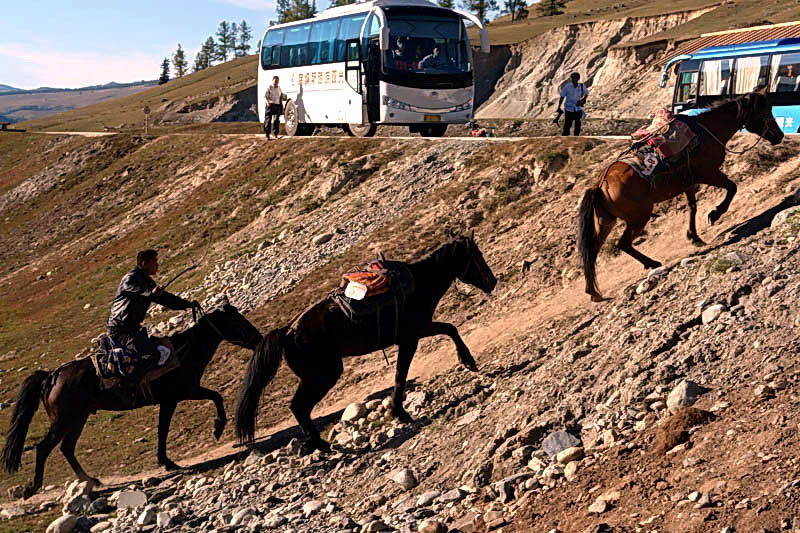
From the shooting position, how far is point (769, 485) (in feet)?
23.4

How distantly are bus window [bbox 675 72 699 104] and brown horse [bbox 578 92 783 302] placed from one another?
19.2 metres

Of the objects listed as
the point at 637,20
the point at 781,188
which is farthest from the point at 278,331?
the point at 637,20

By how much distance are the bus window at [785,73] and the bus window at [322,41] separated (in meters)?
14.6

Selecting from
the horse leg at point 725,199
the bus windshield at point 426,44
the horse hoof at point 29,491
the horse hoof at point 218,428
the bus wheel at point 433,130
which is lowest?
the horse hoof at point 29,491

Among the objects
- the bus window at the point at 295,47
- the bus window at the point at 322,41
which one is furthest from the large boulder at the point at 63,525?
the bus window at the point at 295,47

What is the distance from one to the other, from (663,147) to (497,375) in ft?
13.9

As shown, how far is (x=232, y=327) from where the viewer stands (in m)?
12.6

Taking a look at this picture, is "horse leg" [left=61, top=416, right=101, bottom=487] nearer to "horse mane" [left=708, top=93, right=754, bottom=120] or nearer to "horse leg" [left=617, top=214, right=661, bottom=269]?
"horse leg" [left=617, top=214, right=661, bottom=269]

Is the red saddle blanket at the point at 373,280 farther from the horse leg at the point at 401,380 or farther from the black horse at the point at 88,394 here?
the black horse at the point at 88,394

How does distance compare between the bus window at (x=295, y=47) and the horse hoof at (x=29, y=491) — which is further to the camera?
the bus window at (x=295, y=47)

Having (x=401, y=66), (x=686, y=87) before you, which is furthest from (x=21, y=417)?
(x=686, y=87)

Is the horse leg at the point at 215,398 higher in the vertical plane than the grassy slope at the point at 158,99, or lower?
lower

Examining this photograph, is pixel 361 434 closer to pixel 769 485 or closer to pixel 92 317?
pixel 769 485

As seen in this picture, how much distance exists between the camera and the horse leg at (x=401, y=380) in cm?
1183
